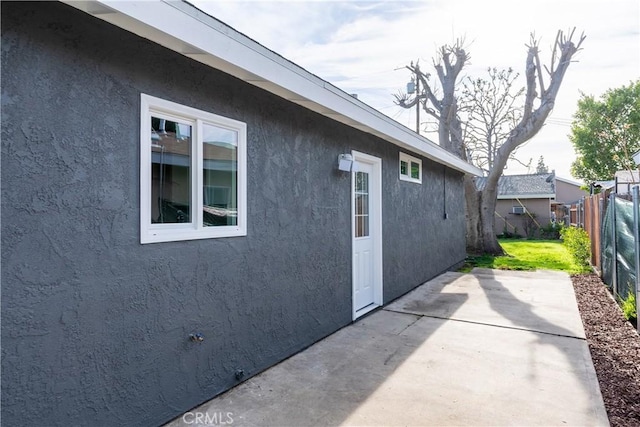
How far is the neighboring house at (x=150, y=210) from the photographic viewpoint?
7.16 feet

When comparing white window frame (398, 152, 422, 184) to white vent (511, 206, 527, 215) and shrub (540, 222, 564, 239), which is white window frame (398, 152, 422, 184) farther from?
white vent (511, 206, 527, 215)

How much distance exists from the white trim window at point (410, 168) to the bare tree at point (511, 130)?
→ 6.22 m

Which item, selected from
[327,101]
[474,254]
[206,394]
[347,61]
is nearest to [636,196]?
[327,101]

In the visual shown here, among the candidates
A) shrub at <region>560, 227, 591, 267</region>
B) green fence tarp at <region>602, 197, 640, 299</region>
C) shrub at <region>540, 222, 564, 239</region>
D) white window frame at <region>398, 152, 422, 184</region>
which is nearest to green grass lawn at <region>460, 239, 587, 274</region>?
shrub at <region>560, 227, 591, 267</region>

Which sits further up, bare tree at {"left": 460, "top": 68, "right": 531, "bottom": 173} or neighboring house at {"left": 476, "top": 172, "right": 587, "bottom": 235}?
bare tree at {"left": 460, "top": 68, "right": 531, "bottom": 173}

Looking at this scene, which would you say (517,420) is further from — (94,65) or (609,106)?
(609,106)

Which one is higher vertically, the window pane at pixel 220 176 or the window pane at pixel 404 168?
the window pane at pixel 404 168

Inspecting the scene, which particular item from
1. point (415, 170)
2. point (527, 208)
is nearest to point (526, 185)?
point (527, 208)

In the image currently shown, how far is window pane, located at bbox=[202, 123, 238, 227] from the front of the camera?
333 centimetres

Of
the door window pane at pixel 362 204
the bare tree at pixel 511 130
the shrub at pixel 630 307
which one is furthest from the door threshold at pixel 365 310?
the bare tree at pixel 511 130

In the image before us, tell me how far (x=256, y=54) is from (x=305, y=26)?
12.1 feet

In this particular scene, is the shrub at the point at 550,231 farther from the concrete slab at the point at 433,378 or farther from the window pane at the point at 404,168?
the concrete slab at the point at 433,378

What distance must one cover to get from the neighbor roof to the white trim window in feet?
8.12

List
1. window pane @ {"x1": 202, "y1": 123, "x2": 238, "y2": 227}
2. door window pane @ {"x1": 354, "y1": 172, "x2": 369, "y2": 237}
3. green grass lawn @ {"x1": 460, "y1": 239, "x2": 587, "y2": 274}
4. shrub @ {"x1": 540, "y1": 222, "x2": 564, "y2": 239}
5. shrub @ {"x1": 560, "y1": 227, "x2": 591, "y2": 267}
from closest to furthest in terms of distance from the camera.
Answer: window pane @ {"x1": 202, "y1": 123, "x2": 238, "y2": 227}, door window pane @ {"x1": 354, "y1": 172, "x2": 369, "y2": 237}, shrub @ {"x1": 560, "y1": 227, "x2": 591, "y2": 267}, green grass lawn @ {"x1": 460, "y1": 239, "x2": 587, "y2": 274}, shrub @ {"x1": 540, "y1": 222, "x2": 564, "y2": 239}
